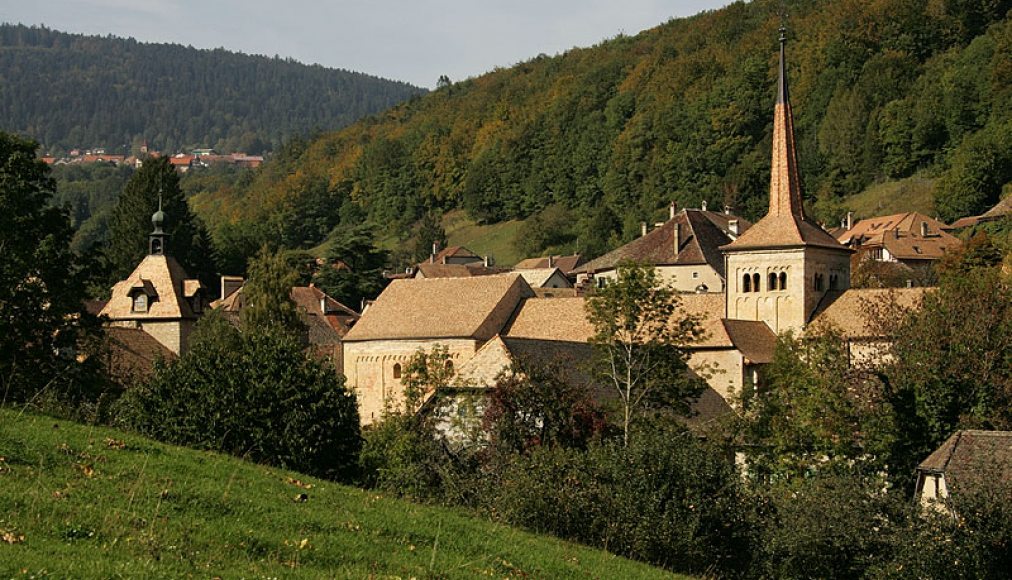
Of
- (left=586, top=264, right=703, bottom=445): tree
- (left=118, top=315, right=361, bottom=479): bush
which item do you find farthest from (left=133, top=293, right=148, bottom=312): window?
(left=118, top=315, right=361, bottom=479): bush

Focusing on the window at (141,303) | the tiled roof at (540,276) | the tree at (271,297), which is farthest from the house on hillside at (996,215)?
the window at (141,303)

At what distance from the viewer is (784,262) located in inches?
2221

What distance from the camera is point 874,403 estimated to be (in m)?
40.9

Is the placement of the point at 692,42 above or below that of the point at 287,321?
above

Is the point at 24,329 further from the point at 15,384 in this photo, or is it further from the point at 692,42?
the point at 692,42

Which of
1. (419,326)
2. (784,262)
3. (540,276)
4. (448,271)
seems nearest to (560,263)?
(448,271)

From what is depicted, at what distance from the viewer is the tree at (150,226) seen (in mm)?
100812

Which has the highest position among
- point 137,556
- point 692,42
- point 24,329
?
point 692,42

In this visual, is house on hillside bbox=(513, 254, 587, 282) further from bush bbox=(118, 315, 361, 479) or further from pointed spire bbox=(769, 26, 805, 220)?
bush bbox=(118, 315, 361, 479)

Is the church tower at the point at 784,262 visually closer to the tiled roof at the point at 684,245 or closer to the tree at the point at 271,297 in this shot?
the tree at the point at 271,297

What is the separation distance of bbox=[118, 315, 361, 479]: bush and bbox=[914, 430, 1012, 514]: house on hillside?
13142mm

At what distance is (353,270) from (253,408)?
76.9 metres

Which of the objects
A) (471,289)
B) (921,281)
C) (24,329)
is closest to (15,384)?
(24,329)

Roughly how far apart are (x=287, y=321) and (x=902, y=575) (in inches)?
1830
